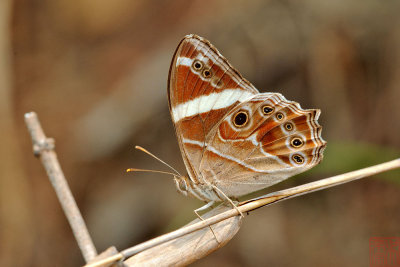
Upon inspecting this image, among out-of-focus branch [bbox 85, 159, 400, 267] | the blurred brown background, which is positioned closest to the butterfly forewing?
out-of-focus branch [bbox 85, 159, 400, 267]

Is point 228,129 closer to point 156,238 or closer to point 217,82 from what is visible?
point 217,82

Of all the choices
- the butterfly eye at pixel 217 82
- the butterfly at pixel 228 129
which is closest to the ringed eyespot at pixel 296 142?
the butterfly at pixel 228 129

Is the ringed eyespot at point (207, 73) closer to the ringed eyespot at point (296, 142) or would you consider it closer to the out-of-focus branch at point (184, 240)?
the ringed eyespot at point (296, 142)

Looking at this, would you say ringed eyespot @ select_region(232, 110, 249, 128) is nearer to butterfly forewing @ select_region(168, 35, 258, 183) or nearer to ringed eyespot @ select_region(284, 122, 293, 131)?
butterfly forewing @ select_region(168, 35, 258, 183)

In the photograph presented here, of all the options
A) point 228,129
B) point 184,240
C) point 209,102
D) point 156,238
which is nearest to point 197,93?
point 209,102

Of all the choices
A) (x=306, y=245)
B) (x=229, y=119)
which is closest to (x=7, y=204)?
(x=229, y=119)

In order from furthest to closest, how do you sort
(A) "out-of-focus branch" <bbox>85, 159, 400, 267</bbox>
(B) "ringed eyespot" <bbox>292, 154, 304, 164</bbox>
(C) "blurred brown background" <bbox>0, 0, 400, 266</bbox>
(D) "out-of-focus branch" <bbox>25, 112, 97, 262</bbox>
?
(C) "blurred brown background" <bbox>0, 0, 400, 266</bbox> → (B) "ringed eyespot" <bbox>292, 154, 304, 164</bbox> → (A) "out-of-focus branch" <bbox>85, 159, 400, 267</bbox> → (D) "out-of-focus branch" <bbox>25, 112, 97, 262</bbox>
